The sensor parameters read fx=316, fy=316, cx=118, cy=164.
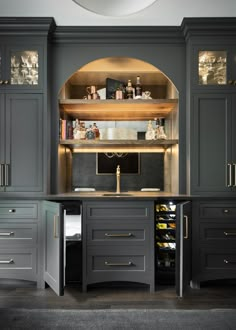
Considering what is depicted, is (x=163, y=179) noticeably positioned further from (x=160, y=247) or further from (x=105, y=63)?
(x=105, y=63)

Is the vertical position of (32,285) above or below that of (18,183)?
below

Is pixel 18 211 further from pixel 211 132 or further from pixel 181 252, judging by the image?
pixel 211 132

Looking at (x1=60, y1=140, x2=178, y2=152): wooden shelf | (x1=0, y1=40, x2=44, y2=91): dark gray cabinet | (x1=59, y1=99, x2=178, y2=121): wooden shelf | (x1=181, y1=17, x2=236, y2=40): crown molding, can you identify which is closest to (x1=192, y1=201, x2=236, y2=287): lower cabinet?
(x1=60, y1=140, x2=178, y2=152): wooden shelf

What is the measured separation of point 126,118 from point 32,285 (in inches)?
83.9

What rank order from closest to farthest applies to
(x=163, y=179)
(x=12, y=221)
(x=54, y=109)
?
(x=12, y=221) < (x=54, y=109) < (x=163, y=179)

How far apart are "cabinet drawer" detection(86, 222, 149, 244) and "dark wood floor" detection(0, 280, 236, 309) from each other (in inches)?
18.4

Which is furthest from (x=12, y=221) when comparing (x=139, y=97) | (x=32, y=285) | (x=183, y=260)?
(x=139, y=97)

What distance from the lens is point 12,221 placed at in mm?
3053

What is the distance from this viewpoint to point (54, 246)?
277 cm

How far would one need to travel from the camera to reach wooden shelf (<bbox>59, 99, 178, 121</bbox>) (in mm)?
3318

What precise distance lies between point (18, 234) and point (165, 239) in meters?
1.42

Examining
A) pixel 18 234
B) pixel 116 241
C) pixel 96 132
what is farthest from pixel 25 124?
pixel 116 241

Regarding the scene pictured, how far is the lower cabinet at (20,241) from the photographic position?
9.93 feet

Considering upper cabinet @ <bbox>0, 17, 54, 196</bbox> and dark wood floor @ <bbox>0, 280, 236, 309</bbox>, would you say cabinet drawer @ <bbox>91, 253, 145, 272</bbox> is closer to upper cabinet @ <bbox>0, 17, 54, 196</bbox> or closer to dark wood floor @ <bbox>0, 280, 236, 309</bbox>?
dark wood floor @ <bbox>0, 280, 236, 309</bbox>
